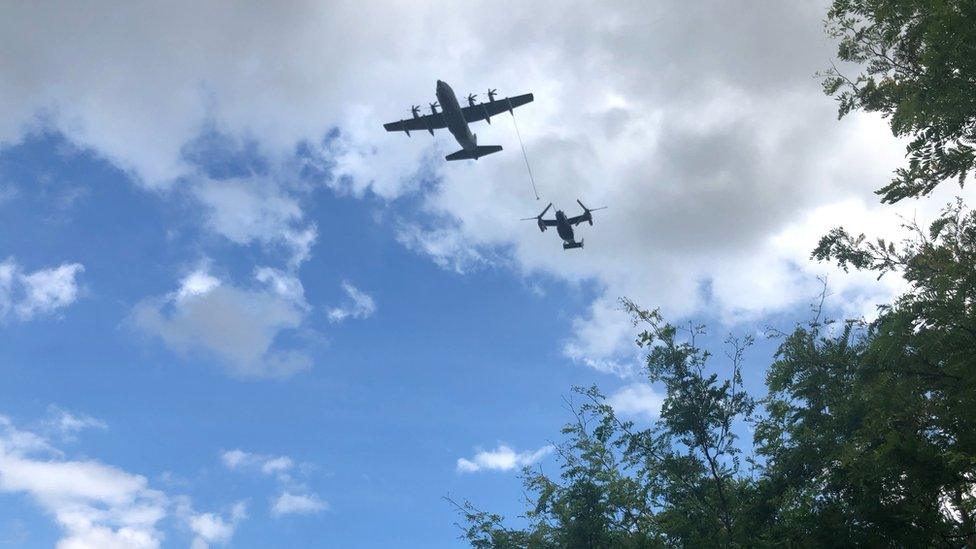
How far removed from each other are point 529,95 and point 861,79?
31.8 m

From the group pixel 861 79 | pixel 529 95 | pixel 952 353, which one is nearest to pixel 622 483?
pixel 952 353

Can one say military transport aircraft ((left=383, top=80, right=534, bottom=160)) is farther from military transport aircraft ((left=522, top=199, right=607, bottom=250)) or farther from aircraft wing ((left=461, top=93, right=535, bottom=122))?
military transport aircraft ((left=522, top=199, right=607, bottom=250))

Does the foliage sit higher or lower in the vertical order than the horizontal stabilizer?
lower

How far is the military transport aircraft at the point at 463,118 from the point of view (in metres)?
42.0

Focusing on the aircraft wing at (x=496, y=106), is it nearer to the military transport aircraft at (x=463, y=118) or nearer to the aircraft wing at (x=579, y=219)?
the military transport aircraft at (x=463, y=118)

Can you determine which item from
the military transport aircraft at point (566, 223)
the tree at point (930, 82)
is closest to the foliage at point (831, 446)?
the tree at point (930, 82)

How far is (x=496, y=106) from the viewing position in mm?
44125

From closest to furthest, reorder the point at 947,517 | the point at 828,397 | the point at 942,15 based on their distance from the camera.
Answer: the point at 942,15 < the point at 947,517 < the point at 828,397

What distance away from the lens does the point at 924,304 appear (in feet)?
40.3

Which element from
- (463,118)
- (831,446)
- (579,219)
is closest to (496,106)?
(463,118)

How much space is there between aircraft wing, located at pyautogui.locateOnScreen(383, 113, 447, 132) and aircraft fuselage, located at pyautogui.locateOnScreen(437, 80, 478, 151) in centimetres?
91

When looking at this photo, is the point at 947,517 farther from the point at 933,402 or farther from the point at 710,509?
the point at 710,509

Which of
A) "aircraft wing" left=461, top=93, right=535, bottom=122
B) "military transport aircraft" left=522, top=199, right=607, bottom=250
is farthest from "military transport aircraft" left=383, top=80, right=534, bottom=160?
"military transport aircraft" left=522, top=199, right=607, bottom=250

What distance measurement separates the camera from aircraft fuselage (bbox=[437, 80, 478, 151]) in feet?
133
